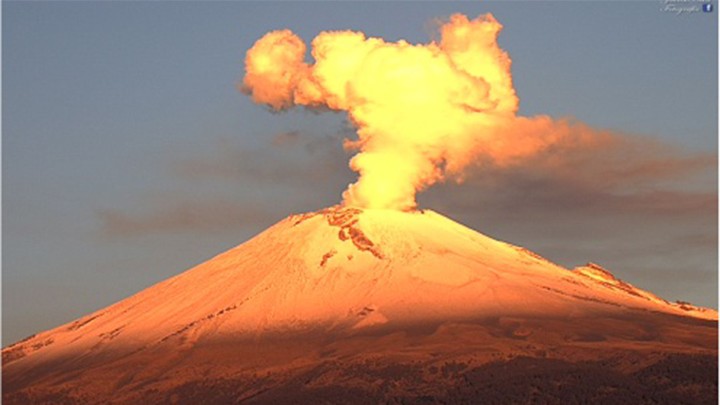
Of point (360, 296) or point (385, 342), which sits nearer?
point (385, 342)

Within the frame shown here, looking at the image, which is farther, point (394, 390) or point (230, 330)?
point (230, 330)

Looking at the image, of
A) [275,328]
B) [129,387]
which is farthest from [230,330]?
[129,387]

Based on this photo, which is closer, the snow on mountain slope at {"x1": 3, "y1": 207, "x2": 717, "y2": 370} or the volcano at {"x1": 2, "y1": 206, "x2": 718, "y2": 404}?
the volcano at {"x1": 2, "y1": 206, "x2": 718, "y2": 404}

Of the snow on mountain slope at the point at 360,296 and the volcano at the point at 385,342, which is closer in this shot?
the volcano at the point at 385,342

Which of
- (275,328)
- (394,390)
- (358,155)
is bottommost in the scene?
(394,390)

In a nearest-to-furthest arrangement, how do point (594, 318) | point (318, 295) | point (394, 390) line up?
point (394, 390)
point (594, 318)
point (318, 295)

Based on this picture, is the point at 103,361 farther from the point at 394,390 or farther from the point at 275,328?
the point at 394,390

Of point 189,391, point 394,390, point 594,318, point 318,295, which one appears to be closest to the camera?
point 394,390

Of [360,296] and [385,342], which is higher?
[360,296]
